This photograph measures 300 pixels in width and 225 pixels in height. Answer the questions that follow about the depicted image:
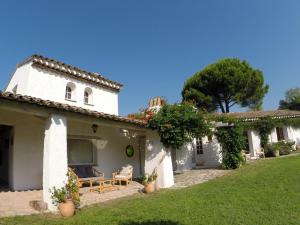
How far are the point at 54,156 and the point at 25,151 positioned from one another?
12.7 ft

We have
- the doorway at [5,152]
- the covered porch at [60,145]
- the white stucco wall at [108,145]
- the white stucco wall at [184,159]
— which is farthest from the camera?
the white stucco wall at [184,159]

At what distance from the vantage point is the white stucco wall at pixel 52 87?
13.7 meters

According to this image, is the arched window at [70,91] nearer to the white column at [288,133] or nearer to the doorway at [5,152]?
the doorway at [5,152]

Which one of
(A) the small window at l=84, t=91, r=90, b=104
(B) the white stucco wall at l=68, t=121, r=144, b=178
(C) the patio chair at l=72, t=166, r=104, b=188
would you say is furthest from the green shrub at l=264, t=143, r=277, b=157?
(A) the small window at l=84, t=91, r=90, b=104

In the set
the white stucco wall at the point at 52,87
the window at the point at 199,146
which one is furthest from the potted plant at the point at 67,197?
the window at the point at 199,146

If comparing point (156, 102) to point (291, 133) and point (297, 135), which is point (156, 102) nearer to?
point (291, 133)

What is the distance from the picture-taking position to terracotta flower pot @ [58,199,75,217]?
7.15 metres

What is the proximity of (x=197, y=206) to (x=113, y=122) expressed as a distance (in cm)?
468

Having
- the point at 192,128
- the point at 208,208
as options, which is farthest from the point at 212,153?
the point at 208,208

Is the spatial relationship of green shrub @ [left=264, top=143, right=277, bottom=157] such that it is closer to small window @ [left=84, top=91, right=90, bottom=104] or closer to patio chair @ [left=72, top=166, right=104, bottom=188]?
patio chair @ [left=72, top=166, right=104, bottom=188]

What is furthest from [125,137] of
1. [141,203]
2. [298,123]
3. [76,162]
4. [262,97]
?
[262,97]

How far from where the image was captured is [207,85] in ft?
104

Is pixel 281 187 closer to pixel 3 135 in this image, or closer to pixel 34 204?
pixel 34 204

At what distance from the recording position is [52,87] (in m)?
14.5
